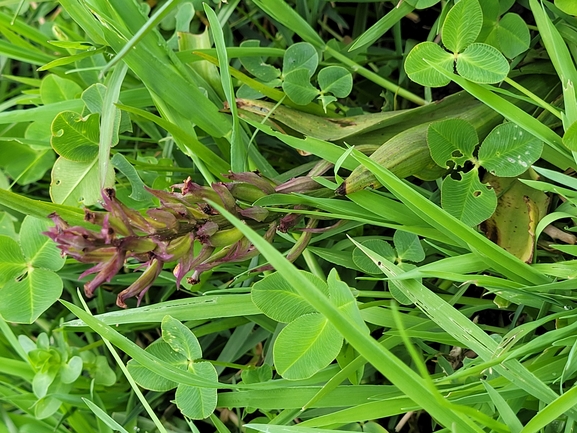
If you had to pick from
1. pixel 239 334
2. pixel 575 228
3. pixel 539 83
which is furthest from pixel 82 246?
pixel 539 83

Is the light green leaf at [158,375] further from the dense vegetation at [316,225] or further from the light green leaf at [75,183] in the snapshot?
the light green leaf at [75,183]

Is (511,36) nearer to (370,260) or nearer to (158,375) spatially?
(370,260)

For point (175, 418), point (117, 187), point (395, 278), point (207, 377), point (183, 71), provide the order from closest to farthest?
point (395, 278) → point (207, 377) → point (183, 71) → point (117, 187) → point (175, 418)

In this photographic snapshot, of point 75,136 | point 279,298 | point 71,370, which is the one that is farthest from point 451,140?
point 71,370

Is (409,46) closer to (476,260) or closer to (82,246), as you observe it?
(476,260)

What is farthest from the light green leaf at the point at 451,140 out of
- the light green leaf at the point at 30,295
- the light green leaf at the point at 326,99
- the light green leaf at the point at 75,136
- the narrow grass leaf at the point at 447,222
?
the light green leaf at the point at 30,295

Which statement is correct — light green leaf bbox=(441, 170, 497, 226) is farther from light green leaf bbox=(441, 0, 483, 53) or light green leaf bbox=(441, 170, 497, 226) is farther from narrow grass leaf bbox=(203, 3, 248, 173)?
narrow grass leaf bbox=(203, 3, 248, 173)
